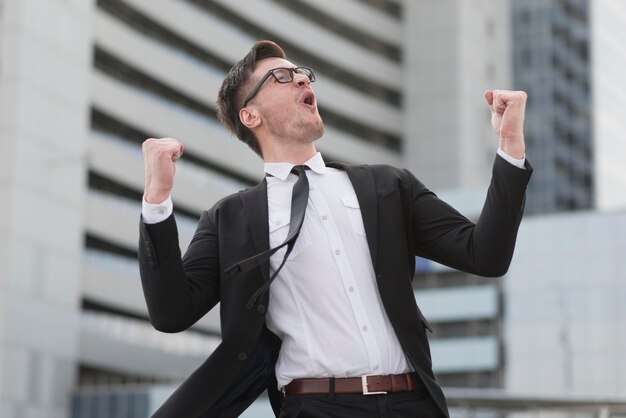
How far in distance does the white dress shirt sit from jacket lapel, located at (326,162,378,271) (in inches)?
1.4

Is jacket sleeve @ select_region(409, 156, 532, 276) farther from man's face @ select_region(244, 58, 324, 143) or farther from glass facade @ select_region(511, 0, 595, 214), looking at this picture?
glass facade @ select_region(511, 0, 595, 214)

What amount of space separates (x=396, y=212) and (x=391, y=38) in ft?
285

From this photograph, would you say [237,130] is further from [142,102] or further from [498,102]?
[142,102]

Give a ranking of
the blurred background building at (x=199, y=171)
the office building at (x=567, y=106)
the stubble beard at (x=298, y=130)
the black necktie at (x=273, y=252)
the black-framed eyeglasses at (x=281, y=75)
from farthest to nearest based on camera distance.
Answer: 1. the office building at (x=567, y=106)
2. the blurred background building at (x=199, y=171)
3. the black-framed eyeglasses at (x=281, y=75)
4. the stubble beard at (x=298, y=130)
5. the black necktie at (x=273, y=252)

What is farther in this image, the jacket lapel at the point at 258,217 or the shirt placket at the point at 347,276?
the jacket lapel at the point at 258,217

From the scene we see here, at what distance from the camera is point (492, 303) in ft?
243

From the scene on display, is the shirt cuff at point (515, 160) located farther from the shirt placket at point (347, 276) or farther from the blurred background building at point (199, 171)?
the blurred background building at point (199, 171)

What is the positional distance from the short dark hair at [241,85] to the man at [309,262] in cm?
6

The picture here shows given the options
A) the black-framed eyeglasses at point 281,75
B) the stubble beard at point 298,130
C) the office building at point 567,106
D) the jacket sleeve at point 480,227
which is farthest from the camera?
the office building at point 567,106

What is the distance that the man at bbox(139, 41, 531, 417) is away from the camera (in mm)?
4266

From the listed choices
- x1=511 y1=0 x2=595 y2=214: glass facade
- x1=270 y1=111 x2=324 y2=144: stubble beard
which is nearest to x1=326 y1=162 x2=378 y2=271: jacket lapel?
x1=270 y1=111 x2=324 y2=144: stubble beard

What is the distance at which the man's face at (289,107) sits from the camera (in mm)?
4621

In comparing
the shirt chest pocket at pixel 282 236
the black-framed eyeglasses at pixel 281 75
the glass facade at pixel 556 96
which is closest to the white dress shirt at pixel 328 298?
the shirt chest pocket at pixel 282 236

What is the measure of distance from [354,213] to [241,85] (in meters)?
0.67
